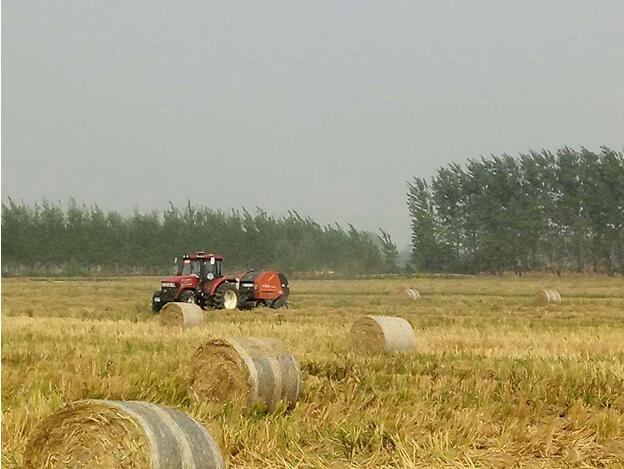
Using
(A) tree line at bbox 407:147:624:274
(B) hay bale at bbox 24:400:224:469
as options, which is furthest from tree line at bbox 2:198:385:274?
(B) hay bale at bbox 24:400:224:469

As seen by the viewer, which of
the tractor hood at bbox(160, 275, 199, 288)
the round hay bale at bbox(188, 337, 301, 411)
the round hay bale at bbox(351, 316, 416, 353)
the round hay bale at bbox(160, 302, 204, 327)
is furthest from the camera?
the tractor hood at bbox(160, 275, 199, 288)

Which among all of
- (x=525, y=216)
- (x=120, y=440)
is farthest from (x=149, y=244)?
(x=120, y=440)

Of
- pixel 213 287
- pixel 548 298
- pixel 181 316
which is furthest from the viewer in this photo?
pixel 548 298

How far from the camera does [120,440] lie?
4727 millimetres

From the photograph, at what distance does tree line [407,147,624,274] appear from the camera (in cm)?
7169

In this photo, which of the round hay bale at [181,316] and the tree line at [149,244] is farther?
the tree line at [149,244]

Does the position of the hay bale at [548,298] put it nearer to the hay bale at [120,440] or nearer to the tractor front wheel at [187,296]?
the tractor front wheel at [187,296]

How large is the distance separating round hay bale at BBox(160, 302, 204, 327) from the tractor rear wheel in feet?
13.9

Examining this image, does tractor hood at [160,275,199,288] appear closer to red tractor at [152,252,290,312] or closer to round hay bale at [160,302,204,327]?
red tractor at [152,252,290,312]

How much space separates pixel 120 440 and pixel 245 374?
3.52m

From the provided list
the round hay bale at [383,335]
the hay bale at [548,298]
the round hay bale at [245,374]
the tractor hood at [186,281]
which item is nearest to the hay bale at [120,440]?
the round hay bale at [245,374]

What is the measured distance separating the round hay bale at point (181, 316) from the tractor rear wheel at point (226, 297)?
424cm

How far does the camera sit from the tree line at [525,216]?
71.7 meters

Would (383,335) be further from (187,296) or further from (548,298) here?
(548,298)
